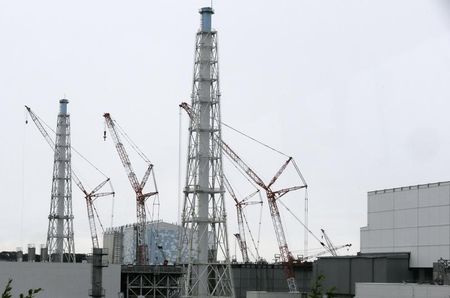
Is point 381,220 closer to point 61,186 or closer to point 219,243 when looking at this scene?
point 219,243

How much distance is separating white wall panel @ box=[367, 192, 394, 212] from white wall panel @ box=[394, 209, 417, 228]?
4.26ft

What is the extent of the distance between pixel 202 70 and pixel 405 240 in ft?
77.2

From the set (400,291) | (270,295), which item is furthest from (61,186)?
A: (400,291)

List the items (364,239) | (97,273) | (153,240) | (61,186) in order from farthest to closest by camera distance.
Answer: (153,240) → (61,186) → (364,239) → (97,273)

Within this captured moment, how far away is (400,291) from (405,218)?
14.3 meters

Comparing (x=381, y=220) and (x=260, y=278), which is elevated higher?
(x=381, y=220)

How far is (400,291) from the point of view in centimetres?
6219

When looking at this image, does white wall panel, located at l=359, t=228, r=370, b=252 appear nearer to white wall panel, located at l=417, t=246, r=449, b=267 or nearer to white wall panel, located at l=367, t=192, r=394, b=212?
white wall panel, located at l=367, t=192, r=394, b=212

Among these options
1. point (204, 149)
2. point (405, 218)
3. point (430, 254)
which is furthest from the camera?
point (405, 218)

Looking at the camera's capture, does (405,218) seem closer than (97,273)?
No

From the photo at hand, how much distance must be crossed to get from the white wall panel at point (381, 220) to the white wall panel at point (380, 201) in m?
0.47

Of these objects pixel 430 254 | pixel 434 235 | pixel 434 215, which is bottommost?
pixel 430 254

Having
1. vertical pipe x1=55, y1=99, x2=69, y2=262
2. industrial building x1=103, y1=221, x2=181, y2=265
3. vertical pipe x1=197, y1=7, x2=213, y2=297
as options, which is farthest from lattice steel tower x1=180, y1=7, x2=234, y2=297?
industrial building x1=103, y1=221, x2=181, y2=265

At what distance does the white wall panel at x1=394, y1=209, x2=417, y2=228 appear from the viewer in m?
74.5
